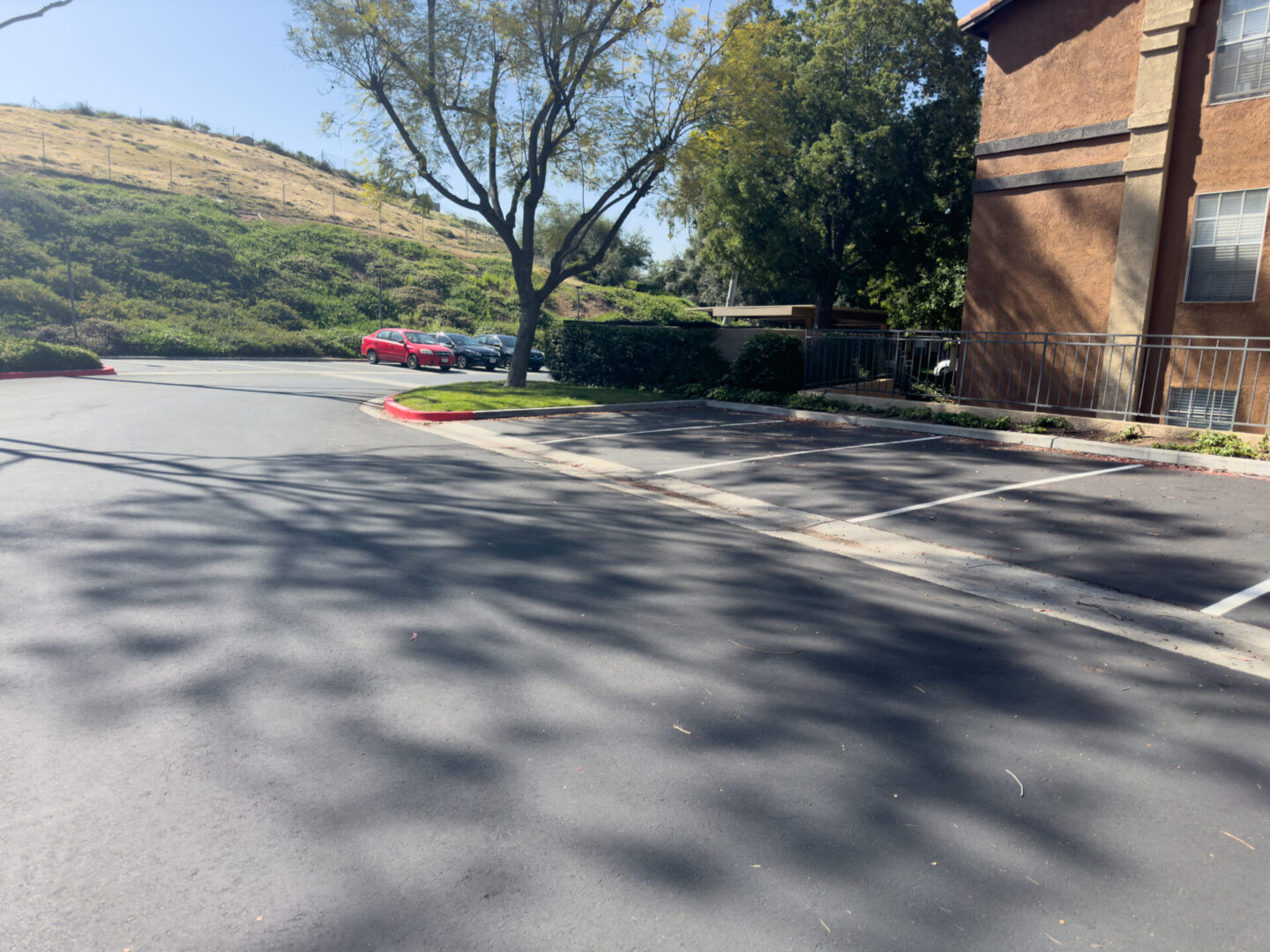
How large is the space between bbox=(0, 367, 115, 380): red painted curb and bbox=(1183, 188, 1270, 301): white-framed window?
27.6 m

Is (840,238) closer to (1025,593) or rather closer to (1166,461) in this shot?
(1166,461)

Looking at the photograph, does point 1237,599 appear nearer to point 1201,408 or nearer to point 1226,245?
point 1201,408

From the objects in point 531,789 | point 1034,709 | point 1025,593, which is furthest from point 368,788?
point 1025,593

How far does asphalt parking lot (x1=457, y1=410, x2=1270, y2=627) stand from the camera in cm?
661

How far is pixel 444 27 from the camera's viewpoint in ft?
58.4

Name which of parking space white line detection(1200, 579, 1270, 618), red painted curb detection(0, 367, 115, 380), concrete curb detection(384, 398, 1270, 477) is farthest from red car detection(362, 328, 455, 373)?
parking space white line detection(1200, 579, 1270, 618)

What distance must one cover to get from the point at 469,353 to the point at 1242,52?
1048 inches

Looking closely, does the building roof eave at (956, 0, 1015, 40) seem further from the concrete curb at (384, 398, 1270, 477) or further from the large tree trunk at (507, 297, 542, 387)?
the large tree trunk at (507, 297, 542, 387)

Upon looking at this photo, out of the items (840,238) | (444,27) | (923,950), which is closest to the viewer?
(923,950)

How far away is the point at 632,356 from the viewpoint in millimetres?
20703

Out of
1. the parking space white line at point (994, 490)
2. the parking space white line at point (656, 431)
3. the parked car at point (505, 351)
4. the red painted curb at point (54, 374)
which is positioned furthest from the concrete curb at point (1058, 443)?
the red painted curb at point (54, 374)

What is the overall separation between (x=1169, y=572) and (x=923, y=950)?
535 cm

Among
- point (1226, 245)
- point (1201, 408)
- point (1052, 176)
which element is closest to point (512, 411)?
point (1052, 176)

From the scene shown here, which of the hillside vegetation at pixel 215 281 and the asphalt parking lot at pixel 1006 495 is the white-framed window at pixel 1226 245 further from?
the hillside vegetation at pixel 215 281
